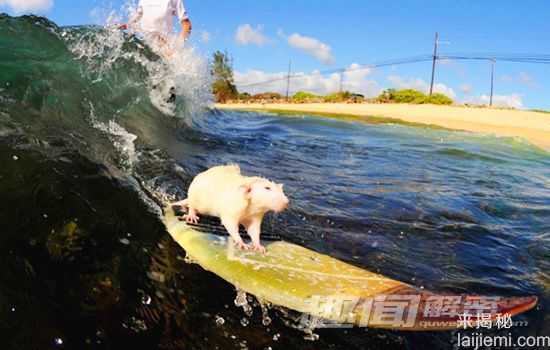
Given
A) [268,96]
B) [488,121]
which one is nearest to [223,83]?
[268,96]

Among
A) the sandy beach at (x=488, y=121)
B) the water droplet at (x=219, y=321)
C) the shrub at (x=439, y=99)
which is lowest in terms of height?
the water droplet at (x=219, y=321)

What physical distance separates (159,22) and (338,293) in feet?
23.0

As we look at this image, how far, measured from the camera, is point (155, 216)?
3457 mm

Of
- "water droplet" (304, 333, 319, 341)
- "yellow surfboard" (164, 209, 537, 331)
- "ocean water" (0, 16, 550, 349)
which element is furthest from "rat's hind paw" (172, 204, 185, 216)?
"water droplet" (304, 333, 319, 341)

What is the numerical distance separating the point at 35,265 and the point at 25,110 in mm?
2658

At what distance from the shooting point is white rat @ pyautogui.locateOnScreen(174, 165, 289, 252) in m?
3.06

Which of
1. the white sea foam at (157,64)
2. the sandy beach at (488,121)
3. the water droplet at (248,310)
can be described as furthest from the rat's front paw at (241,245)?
the sandy beach at (488,121)

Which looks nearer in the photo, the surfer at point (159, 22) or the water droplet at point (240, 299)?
the water droplet at point (240, 299)

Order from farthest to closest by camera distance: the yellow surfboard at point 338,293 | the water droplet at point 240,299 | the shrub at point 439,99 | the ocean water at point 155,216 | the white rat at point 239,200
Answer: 1. the shrub at point 439,99
2. the white rat at point 239,200
3. the water droplet at point 240,299
4. the yellow surfboard at point 338,293
5. the ocean water at point 155,216

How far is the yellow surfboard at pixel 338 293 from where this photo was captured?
2.42m

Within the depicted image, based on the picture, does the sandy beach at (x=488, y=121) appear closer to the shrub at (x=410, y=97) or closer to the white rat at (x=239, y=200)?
the shrub at (x=410, y=97)

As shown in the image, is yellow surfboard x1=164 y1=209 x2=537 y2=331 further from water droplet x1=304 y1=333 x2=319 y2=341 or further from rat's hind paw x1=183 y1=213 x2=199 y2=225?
rat's hind paw x1=183 y1=213 x2=199 y2=225

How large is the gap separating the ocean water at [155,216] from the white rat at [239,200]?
38cm

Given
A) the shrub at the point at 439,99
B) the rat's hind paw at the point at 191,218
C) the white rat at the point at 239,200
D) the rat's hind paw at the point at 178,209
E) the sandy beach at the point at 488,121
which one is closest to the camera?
the white rat at the point at 239,200
